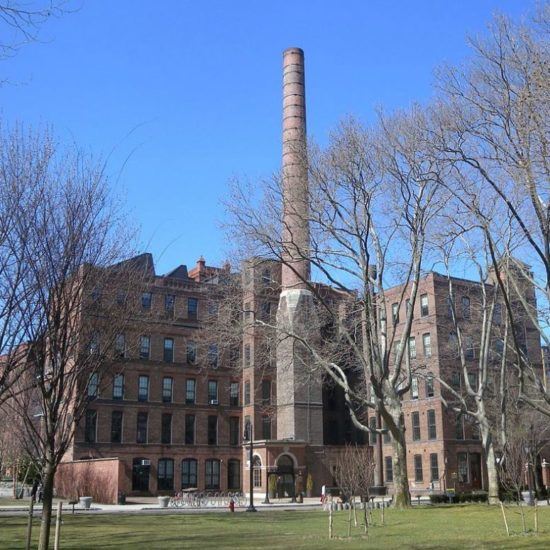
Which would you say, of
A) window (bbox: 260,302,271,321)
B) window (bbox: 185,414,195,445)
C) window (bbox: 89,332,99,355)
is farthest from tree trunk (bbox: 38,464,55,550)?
window (bbox: 185,414,195,445)

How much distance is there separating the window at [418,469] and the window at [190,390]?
63.8ft

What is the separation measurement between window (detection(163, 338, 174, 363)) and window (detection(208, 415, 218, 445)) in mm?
6069

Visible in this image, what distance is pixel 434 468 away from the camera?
55625mm

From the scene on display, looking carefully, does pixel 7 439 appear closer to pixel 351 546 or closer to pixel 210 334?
pixel 210 334

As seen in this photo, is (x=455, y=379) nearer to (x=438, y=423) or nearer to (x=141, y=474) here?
(x=438, y=423)

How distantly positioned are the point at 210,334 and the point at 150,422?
96.6 feet

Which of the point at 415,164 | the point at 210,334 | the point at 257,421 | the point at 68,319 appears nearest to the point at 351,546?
the point at 68,319

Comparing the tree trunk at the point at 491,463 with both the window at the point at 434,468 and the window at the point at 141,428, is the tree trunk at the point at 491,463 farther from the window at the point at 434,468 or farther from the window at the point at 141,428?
the window at the point at 141,428

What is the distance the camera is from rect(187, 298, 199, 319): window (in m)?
59.4

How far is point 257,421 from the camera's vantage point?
185 feet

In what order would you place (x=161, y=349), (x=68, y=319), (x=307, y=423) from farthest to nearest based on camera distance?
1. (x=161, y=349)
2. (x=307, y=423)
3. (x=68, y=319)

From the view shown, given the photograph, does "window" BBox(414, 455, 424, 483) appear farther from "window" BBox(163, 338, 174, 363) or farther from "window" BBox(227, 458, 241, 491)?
"window" BBox(163, 338, 174, 363)

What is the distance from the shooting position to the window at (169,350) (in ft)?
189

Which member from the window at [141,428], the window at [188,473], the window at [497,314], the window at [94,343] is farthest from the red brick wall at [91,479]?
the window at [94,343]
